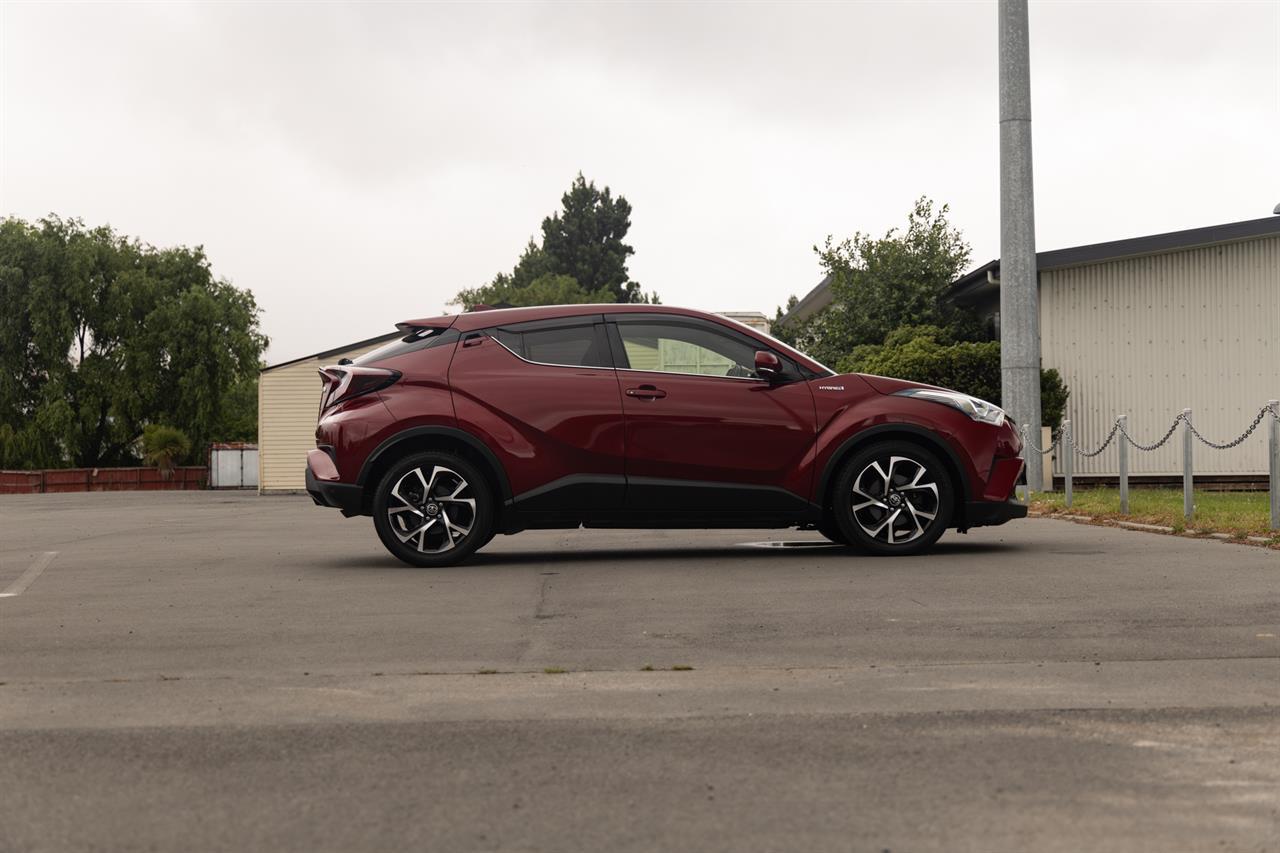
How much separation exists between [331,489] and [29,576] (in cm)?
204

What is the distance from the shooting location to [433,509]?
10102mm

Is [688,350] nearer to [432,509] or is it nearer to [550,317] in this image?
[550,317]

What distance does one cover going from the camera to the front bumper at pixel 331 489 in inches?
397

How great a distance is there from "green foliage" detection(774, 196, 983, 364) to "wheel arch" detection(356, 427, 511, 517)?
2083cm

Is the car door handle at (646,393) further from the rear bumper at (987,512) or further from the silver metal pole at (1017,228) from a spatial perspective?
the silver metal pole at (1017,228)

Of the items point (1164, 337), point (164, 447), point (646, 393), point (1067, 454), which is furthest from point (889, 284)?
point (164, 447)

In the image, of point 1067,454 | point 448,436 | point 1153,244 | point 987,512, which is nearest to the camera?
point 448,436

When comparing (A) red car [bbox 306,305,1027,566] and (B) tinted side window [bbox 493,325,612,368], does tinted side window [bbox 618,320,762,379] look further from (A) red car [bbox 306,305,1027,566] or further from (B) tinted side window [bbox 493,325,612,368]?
(B) tinted side window [bbox 493,325,612,368]

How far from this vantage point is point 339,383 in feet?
33.7

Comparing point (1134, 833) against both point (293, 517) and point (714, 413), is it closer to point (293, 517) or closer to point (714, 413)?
point (714, 413)

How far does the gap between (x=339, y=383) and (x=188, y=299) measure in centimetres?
5711

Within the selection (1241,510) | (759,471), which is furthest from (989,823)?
(1241,510)

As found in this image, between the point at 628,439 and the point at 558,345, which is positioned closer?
the point at 628,439

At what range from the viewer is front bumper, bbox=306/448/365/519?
397 inches
